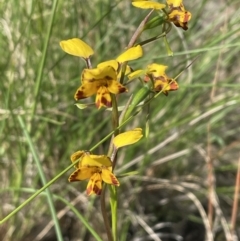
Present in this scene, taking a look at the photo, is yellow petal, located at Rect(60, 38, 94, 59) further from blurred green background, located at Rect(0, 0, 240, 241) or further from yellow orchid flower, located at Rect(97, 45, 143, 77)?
blurred green background, located at Rect(0, 0, 240, 241)

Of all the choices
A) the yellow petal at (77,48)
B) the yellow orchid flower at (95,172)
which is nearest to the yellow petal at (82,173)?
the yellow orchid flower at (95,172)

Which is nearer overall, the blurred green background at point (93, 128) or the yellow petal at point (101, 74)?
A: the yellow petal at point (101, 74)

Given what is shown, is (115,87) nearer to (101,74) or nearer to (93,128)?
(101,74)

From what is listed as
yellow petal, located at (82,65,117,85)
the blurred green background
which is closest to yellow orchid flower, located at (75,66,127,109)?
yellow petal, located at (82,65,117,85)

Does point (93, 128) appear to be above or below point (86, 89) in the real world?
below

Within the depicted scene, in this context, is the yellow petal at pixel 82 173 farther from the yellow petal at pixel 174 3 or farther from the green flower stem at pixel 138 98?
the yellow petal at pixel 174 3

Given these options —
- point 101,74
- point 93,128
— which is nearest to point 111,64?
point 101,74
